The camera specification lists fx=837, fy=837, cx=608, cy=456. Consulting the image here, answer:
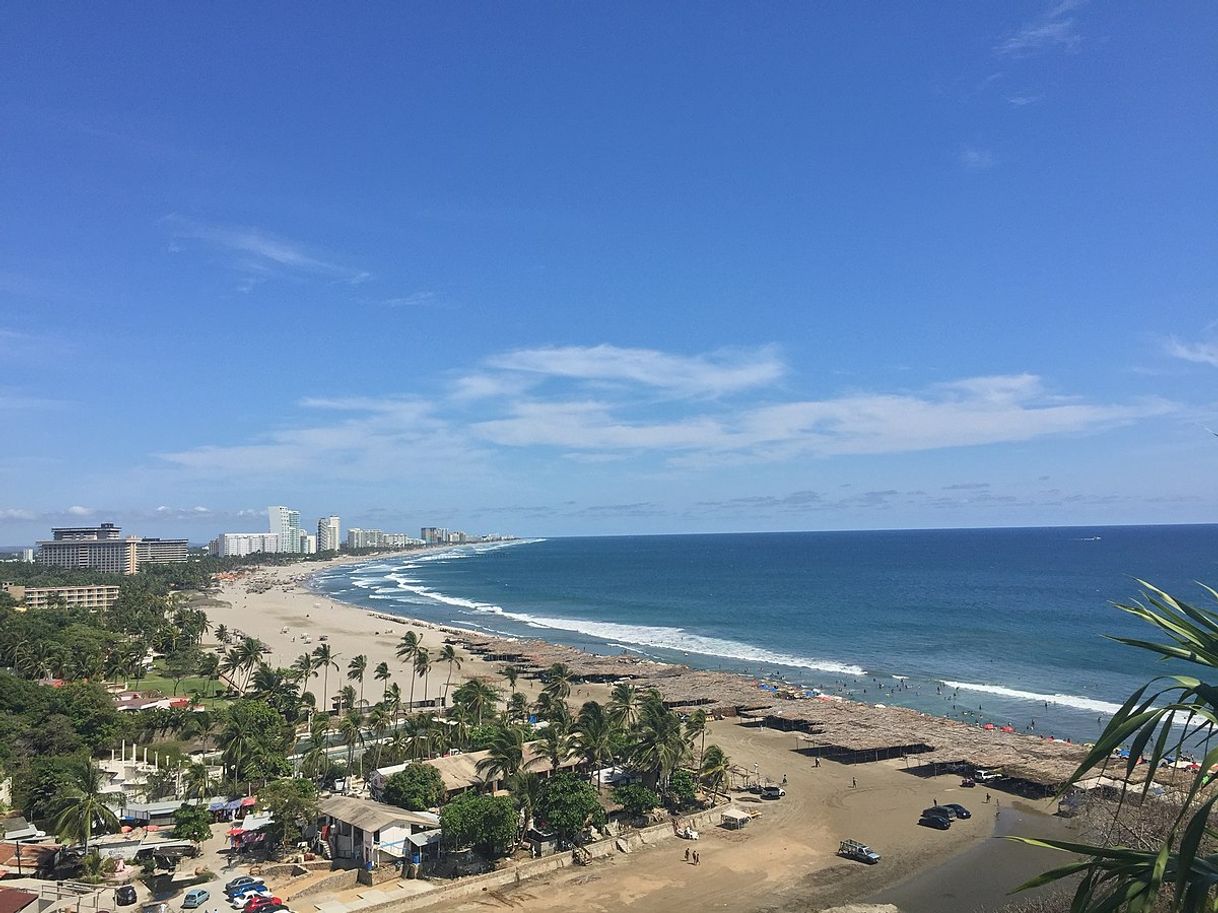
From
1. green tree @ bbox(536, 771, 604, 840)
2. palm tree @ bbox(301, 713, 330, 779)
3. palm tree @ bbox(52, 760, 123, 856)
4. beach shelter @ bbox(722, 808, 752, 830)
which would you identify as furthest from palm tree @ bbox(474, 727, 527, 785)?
palm tree @ bbox(52, 760, 123, 856)

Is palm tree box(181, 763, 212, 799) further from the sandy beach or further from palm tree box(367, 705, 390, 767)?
the sandy beach

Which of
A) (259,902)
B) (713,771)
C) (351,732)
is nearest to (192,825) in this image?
(259,902)

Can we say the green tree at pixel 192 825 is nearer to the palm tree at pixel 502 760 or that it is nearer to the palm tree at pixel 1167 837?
the palm tree at pixel 502 760

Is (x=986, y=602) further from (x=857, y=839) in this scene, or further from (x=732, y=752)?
(x=857, y=839)

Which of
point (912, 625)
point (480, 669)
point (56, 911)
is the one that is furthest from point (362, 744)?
point (912, 625)

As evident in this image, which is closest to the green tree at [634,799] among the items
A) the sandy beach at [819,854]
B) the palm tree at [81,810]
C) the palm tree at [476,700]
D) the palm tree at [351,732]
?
the sandy beach at [819,854]

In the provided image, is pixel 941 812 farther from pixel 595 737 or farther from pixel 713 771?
pixel 595 737

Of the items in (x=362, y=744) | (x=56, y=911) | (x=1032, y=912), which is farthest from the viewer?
(x=362, y=744)
